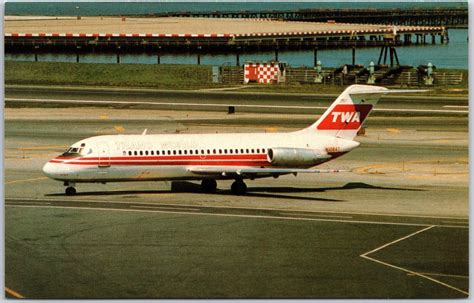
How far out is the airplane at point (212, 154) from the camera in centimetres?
5594

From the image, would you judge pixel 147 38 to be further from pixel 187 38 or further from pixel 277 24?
pixel 277 24

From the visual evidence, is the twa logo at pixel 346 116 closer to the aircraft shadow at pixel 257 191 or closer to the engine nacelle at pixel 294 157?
the engine nacelle at pixel 294 157

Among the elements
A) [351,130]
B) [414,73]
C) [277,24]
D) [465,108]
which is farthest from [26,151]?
[277,24]

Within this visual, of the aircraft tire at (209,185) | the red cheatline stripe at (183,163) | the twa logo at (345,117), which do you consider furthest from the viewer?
the twa logo at (345,117)

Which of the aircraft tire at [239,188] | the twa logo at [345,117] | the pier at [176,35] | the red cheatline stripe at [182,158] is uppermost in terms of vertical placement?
the pier at [176,35]

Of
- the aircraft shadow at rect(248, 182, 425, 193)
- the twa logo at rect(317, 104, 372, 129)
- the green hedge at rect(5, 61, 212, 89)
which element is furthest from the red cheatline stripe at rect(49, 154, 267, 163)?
the green hedge at rect(5, 61, 212, 89)

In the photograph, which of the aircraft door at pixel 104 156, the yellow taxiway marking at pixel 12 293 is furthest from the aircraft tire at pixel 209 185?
the yellow taxiway marking at pixel 12 293

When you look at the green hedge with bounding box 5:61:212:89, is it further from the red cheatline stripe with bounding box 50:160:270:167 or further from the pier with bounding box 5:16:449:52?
the red cheatline stripe with bounding box 50:160:270:167

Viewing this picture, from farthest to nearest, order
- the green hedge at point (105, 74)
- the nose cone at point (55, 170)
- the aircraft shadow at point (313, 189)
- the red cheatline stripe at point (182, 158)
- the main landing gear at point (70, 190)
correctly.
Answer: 1. the green hedge at point (105, 74)
2. the aircraft shadow at point (313, 189)
3. the main landing gear at point (70, 190)
4. the red cheatline stripe at point (182, 158)
5. the nose cone at point (55, 170)

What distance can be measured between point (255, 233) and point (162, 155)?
11.2m

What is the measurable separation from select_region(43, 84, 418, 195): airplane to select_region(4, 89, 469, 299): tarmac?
137cm

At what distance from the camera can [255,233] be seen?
47.5 m

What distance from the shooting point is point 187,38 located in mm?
153250

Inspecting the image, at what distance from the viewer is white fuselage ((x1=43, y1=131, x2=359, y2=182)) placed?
5581cm
